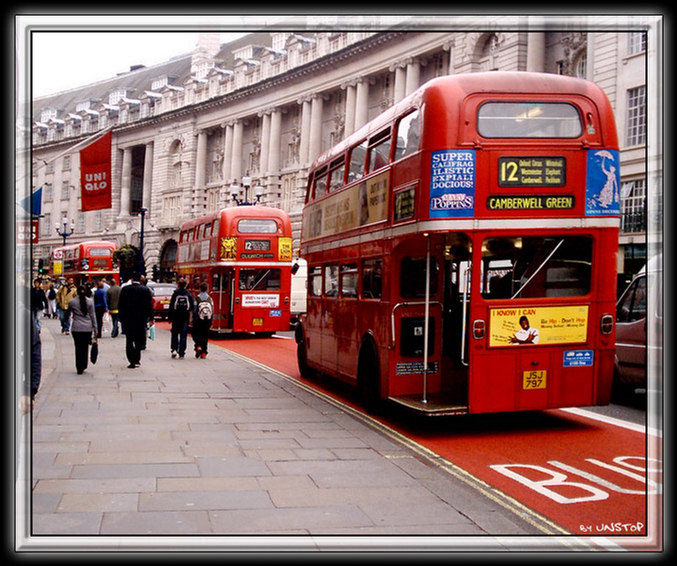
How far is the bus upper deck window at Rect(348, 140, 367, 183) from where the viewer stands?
12.2 m

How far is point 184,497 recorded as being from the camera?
650cm

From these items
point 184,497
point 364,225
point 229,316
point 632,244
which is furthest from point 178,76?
point 184,497

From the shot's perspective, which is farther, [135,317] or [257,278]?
[257,278]

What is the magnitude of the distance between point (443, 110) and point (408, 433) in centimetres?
377

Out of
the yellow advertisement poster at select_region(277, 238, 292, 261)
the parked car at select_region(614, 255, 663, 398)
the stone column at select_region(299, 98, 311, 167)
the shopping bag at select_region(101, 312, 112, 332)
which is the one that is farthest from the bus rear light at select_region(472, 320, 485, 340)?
the stone column at select_region(299, 98, 311, 167)

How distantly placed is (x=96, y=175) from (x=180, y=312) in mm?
4439

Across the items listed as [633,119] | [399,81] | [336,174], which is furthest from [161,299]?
[336,174]

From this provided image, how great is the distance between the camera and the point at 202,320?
19.0 meters

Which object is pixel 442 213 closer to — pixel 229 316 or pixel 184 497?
pixel 184 497

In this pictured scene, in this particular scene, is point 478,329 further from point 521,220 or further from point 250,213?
point 250,213

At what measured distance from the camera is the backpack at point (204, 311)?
736 inches

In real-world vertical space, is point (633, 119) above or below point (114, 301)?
above

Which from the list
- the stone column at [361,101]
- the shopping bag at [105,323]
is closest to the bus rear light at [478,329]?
the shopping bag at [105,323]

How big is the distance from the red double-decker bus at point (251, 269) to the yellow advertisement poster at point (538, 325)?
55.6 feet
